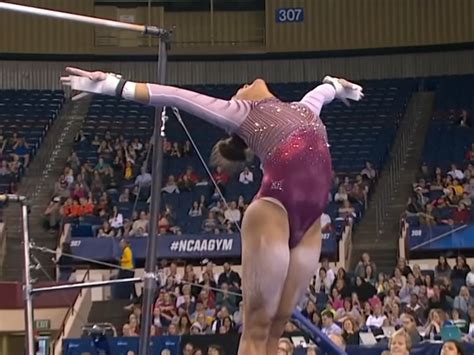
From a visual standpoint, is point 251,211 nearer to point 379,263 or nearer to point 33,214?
point 379,263

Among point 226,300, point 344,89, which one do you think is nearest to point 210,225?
point 226,300

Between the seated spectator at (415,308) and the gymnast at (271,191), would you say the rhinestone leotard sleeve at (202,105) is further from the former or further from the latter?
the seated spectator at (415,308)

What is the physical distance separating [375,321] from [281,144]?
29.4 feet

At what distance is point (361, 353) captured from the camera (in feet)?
34.8

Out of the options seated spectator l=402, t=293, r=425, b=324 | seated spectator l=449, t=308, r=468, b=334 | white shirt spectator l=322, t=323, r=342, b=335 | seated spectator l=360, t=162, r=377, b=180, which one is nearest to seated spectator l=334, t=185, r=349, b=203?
seated spectator l=360, t=162, r=377, b=180

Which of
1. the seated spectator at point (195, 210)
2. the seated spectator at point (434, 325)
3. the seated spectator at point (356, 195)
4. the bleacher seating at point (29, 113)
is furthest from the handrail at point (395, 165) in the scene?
the bleacher seating at point (29, 113)

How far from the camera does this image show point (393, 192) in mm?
19781

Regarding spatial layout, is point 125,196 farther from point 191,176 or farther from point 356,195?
point 356,195

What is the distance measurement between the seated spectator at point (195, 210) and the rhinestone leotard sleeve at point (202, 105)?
45.3 ft

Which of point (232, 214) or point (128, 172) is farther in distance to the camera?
point (128, 172)

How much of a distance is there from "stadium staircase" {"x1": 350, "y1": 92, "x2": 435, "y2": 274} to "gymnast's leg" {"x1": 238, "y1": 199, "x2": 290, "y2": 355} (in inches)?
510

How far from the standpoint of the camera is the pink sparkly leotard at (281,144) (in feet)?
13.7

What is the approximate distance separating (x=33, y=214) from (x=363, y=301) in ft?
23.7

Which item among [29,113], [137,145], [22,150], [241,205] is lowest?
[241,205]
